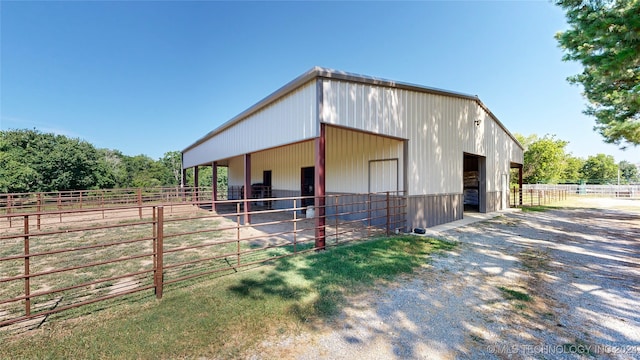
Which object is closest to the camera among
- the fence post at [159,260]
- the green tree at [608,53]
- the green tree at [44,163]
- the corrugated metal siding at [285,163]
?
the fence post at [159,260]

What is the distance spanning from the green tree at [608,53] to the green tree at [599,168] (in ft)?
173

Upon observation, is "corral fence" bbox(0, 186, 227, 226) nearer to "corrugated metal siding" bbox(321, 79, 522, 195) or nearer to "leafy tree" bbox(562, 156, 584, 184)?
"corrugated metal siding" bbox(321, 79, 522, 195)

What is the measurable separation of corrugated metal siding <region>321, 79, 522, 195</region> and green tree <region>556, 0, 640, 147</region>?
3136mm

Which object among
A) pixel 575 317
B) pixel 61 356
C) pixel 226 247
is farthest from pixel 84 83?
pixel 575 317

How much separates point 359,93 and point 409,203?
3.38 m

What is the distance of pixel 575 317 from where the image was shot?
2596 millimetres

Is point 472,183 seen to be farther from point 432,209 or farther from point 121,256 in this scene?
point 121,256

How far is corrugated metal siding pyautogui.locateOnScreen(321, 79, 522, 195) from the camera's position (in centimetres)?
535

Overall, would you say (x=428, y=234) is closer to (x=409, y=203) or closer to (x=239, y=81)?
(x=409, y=203)

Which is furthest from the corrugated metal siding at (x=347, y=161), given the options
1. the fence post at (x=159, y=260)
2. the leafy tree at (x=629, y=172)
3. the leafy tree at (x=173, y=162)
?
the leafy tree at (x=629, y=172)

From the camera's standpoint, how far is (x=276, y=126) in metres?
6.53

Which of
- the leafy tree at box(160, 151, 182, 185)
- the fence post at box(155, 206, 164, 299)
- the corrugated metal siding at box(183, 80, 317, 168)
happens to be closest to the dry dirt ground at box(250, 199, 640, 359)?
the fence post at box(155, 206, 164, 299)

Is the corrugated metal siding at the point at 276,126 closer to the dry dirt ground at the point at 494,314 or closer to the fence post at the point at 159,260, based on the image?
the fence post at the point at 159,260

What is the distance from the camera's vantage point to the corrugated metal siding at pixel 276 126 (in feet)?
17.3
